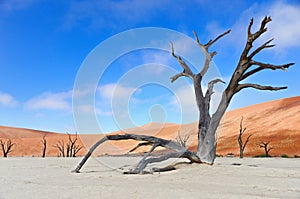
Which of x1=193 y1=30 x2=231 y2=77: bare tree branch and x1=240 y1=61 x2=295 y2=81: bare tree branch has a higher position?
x1=193 y1=30 x2=231 y2=77: bare tree branch

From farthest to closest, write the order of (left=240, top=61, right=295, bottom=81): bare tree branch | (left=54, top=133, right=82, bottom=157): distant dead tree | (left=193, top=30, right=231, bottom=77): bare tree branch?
(left=54, top=133, right=82, bottom=157): distant dead tree → (left=193, top=30, right=231, bottom=77): bare tree branch → (left=240, top=61, right=295, bottom=81): bare tree branch

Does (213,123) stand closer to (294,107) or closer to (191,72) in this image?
(191,72)

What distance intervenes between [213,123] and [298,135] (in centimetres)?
4041

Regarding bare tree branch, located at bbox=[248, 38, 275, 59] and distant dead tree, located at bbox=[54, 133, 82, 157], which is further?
distant dead tree, located at bbox=[54, 133, 82, 157]

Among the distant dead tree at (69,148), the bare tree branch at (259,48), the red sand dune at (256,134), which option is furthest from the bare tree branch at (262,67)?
the distant dead tree at (69,148)

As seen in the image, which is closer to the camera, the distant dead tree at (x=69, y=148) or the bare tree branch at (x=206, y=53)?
the bare tree branch at (x=206, y=53)

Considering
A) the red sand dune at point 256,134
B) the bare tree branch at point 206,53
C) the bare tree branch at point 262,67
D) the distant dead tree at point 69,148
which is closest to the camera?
the bare tree branch at point 262,67

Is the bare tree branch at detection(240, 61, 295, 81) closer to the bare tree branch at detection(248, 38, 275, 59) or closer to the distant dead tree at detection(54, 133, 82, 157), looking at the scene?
the bare tree branch at detection(248, 38, 275, 59)

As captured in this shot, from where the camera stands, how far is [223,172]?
396 inches

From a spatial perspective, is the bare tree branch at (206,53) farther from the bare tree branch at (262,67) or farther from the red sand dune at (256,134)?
the red sand dune at (256,134)

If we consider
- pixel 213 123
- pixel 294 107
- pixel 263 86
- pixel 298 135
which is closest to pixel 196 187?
pixel 213 123

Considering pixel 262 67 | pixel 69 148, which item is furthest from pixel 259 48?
pixel 69 148

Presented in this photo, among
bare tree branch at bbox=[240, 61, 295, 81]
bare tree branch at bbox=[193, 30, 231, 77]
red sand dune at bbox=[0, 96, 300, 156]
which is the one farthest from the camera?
red sand dune at bbox=[0, 96, 300, 156]

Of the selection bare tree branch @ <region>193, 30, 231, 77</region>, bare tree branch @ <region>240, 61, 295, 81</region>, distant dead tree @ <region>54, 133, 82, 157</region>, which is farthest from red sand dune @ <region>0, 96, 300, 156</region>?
bare tree branch @ <region>240, 61, 295, 81</region>
